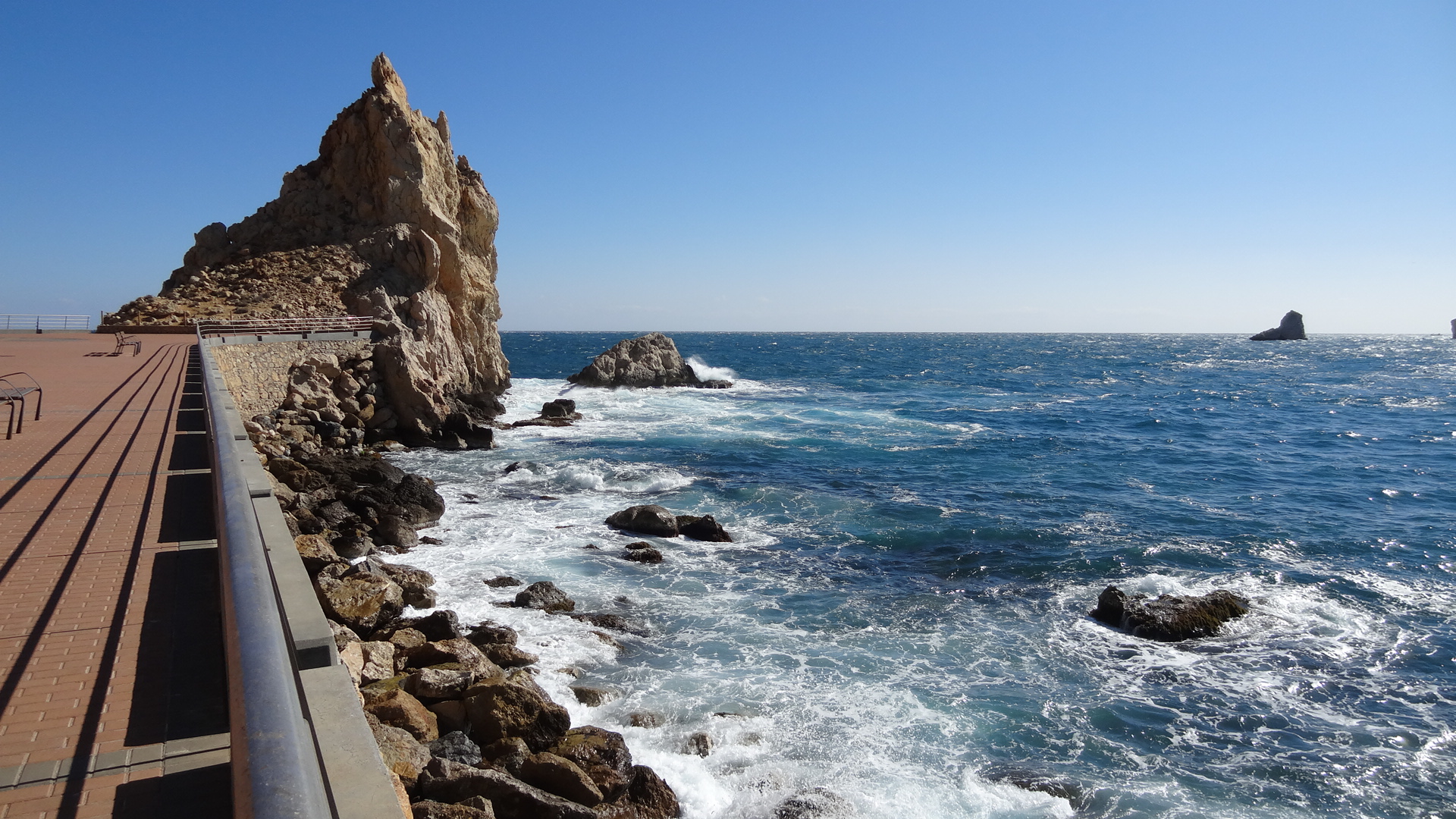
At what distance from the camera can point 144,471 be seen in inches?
358

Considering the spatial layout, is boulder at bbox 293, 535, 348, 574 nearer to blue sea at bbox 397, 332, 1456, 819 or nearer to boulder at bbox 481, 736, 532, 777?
blue sea at bbox 397, 332, 1456, 819

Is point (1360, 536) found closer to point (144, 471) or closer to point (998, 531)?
point (998, 531)

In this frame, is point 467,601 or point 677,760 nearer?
point 677,760

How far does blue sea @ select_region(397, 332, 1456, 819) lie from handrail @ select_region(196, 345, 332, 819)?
6.13 m

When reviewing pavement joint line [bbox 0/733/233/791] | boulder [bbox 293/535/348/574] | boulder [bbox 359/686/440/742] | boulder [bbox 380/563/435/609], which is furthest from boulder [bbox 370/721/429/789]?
boulder [bbox 380/563/435/609]

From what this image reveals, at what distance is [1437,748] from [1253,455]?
2366cm

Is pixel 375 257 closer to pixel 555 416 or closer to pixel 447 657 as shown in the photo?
pixel 555 416

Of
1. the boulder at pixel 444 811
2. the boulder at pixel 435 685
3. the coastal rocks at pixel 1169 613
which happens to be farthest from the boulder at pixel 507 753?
the coastal rocks at pixel 1169 613

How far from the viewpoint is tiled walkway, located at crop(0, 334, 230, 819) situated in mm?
3676

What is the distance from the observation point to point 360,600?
36.3 feet

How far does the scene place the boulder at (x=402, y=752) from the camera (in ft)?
23.5

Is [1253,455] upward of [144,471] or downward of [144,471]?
downward

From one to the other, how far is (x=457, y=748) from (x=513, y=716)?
718mm

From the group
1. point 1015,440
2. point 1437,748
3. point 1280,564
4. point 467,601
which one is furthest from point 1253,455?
point 467,601
